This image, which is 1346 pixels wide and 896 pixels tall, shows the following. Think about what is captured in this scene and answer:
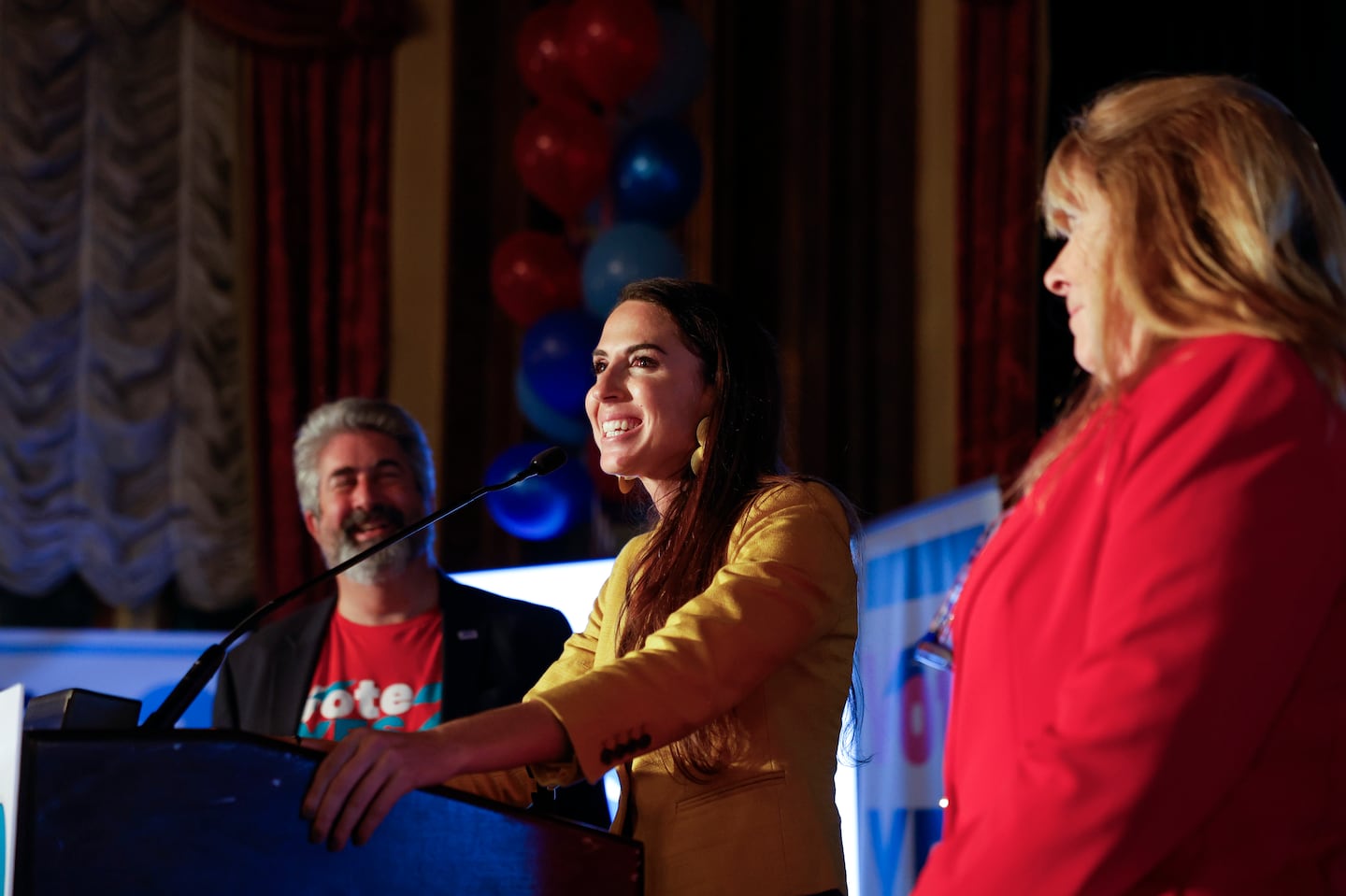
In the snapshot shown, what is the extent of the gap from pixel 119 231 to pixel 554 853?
4840mm

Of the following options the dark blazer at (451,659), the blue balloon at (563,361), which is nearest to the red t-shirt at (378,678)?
the dark blazer at (451,659)

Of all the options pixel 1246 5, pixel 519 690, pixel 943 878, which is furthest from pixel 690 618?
pixel 1246 5

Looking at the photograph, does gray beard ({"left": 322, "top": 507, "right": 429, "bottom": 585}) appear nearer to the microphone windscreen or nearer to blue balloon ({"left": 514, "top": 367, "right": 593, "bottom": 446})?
the microphone windscreen

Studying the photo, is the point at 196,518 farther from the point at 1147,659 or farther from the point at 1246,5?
the point at 1147,659

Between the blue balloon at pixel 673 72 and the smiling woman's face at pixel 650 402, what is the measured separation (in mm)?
2790

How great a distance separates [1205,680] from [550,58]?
4.08 m

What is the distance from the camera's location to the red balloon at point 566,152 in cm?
457

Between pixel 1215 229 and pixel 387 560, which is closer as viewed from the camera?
pixel 1215 229

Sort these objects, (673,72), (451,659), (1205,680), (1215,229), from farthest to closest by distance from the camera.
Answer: (673,72) → (451,659) → (1215,229) → (1205,680)

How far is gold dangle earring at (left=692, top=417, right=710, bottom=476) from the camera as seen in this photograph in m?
1.86

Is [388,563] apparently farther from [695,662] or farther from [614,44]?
[614,44]

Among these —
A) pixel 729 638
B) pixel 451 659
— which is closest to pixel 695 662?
pixel 729 638

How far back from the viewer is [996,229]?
16.5 ft

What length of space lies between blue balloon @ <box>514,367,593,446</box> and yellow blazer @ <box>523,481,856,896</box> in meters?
2.93
